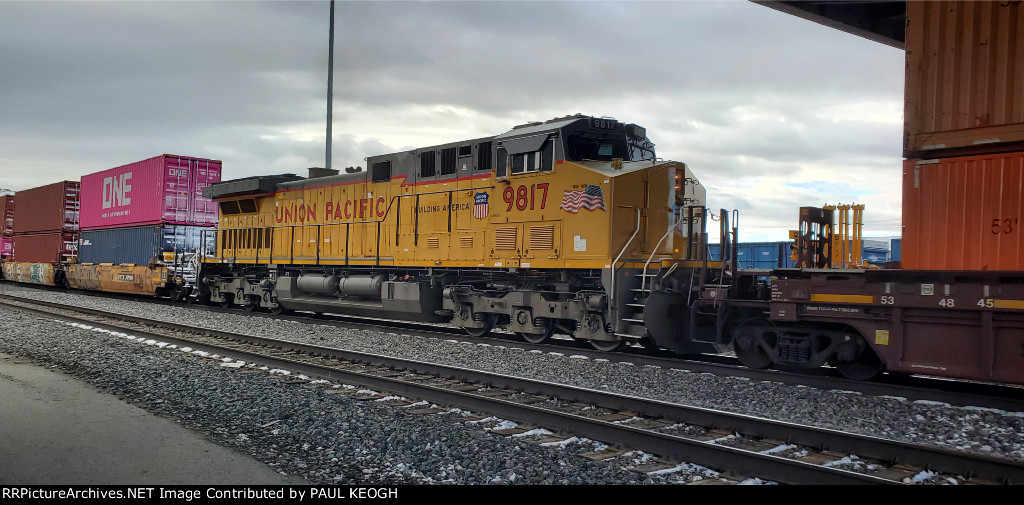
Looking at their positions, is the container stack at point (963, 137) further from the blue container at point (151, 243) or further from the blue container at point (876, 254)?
the blue container at point (151, 243)

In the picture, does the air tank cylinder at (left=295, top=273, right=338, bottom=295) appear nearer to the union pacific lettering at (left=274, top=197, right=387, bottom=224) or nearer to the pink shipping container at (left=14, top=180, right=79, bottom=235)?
the union pacific lettering at (left=274, top=197, right=387, bottom=224)

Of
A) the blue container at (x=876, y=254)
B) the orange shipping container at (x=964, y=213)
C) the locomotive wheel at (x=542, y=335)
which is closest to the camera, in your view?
the orange shipping container at (x=964, y=213)

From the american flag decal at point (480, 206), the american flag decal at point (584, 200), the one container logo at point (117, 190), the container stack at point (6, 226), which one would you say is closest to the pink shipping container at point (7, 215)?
the container stack at point (6, 226)

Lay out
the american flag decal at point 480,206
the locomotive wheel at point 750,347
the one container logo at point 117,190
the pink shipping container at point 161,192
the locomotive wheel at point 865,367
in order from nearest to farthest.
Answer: the locomotive wheel at point 865,367 < the locomotive wheel at point 750,347 < the american flag decal at point 480,206 < the pink shipping container at point 161,192 < the one container logo at point 117,190

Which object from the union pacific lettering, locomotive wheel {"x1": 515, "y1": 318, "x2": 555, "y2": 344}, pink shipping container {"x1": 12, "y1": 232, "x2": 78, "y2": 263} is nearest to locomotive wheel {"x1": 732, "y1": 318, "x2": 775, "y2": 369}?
locomotive wheel {"x1": 515, "y1": 318, "x2": 555, "y2": 344}

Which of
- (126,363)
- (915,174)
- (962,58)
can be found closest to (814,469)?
(915,174)

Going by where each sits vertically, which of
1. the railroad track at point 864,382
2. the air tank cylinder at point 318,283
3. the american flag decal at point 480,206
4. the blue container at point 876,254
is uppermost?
the american flag decal at point 480,206

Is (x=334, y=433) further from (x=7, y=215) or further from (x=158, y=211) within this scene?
(x=7, y=215)

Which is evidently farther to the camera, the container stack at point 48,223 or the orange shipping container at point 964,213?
the container stack at point 48,223

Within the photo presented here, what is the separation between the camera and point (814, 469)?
4445 mm

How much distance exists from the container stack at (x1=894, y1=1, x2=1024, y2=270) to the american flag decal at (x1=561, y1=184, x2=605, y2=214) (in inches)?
173

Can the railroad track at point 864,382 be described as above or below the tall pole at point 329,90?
below

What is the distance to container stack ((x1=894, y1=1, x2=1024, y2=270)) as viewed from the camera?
655 centimetres

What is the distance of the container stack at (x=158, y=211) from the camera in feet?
75.3
